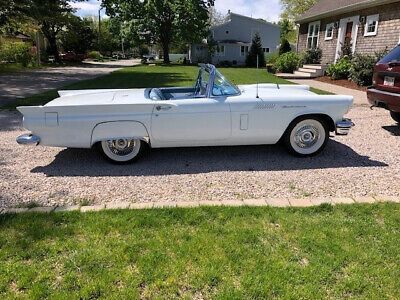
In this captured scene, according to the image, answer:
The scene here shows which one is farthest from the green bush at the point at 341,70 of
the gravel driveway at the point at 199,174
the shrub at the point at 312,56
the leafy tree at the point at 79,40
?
the leafy tree at the point at 79,40

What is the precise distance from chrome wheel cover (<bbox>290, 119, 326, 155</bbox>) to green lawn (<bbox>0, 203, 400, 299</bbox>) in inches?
60.5

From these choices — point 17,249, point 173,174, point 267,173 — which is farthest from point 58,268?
point 267,173

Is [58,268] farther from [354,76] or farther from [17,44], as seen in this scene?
[17,44]

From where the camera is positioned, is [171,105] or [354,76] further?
[354,76]

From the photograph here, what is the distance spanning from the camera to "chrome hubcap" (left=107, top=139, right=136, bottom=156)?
4.36m

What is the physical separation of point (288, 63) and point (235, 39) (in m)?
21.8

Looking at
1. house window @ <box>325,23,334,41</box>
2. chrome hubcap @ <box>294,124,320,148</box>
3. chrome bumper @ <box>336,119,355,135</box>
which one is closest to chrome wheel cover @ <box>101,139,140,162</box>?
chrome hubcap @ <box>294,124,320,148</box>

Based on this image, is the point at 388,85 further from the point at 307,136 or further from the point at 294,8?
the point at 294,8

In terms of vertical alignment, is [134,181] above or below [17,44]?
below

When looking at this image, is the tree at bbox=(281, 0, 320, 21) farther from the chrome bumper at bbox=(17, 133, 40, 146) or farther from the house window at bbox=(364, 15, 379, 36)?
the chrome bumper at bbox=(17, 133, 40, 146)

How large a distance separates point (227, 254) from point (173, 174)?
1.82m

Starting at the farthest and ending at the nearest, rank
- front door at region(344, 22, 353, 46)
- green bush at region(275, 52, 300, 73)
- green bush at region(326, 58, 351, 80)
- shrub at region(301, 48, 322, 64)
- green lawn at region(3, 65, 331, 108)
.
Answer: shrub at region(301, 48, 322, 64), green bush at region(275, 52, 300, 73), front door at region(344, 22, 353, 46), green bush at region(326, 58, 351, 80), green lawn at region(3, 65, 331, 108)

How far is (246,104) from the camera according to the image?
166 inches

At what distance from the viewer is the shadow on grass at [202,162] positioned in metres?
4.26
